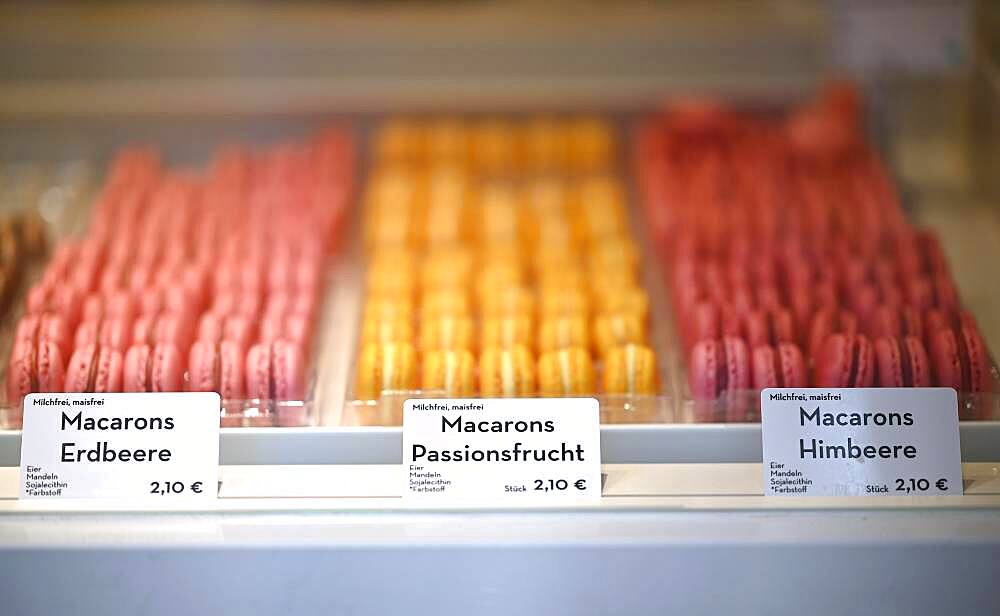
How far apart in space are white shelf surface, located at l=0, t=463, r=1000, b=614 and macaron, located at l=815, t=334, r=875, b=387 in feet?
0.48

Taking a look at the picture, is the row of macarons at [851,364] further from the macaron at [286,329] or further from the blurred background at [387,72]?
the blurred background at [387,72]

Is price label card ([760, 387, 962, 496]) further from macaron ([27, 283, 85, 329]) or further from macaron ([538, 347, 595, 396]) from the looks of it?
macaron ([27, 283, 85, 329])

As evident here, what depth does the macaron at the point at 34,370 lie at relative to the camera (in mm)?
1217

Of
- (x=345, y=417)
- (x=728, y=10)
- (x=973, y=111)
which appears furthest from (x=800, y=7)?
(x=345, y=417)

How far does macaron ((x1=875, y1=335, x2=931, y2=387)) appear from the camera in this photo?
1210mm

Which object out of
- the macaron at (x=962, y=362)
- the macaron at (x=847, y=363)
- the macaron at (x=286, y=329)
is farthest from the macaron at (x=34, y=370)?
the macaron at (x=962, y=362)

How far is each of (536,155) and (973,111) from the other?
2.35ft

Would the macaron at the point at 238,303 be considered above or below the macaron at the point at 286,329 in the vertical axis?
above

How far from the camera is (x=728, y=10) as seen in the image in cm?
195

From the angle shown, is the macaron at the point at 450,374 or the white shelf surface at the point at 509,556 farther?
the macaron at the point at 450,374

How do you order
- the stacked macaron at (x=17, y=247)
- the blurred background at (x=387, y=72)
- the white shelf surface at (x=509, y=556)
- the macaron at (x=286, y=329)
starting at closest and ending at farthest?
the white shelf surface at (x=509, y=556), the macaron at (x=286, y=329), the stacked macaron at (x=17, y=247), the blurred background at (x=387, y=72)

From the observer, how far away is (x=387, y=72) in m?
1.91

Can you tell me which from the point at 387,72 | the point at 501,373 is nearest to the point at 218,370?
the point at 501,373

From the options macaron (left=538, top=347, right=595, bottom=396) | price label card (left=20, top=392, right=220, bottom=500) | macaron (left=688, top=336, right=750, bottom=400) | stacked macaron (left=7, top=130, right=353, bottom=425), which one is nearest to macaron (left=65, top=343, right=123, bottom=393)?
stacked macaron (left=7, top=130, right=353, bottom=425)
